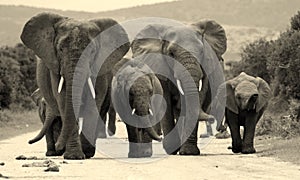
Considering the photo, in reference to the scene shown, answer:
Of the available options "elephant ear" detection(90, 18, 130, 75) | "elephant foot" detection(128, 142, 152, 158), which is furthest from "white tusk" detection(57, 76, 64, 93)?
"elephant foot" detection(128, 142, 152, 158)

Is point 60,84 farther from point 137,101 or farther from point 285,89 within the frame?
point 285,89

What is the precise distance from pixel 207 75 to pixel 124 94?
235 centimetres

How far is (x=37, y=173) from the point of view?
42.3ft

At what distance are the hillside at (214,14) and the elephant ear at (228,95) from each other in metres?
105

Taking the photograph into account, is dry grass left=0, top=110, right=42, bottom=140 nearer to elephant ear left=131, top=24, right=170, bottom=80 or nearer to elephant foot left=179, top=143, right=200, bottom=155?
elephant ear left=131, top=24, right=170, bottom=80

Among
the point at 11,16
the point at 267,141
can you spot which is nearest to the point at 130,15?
the point at 11,16

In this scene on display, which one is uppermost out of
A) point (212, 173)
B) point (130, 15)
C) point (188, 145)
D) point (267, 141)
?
point (212, 173)

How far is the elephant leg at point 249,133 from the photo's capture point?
1892cm

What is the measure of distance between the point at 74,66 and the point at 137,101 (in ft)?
4.99

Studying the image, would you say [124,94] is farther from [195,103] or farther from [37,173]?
[37,173]

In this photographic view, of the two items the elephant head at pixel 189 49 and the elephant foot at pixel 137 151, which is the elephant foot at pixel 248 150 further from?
the elephant foot at pixel 137 151

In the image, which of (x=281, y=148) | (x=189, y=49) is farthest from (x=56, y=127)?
(x=281, y=148)

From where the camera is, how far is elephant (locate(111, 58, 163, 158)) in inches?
661

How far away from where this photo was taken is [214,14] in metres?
156
